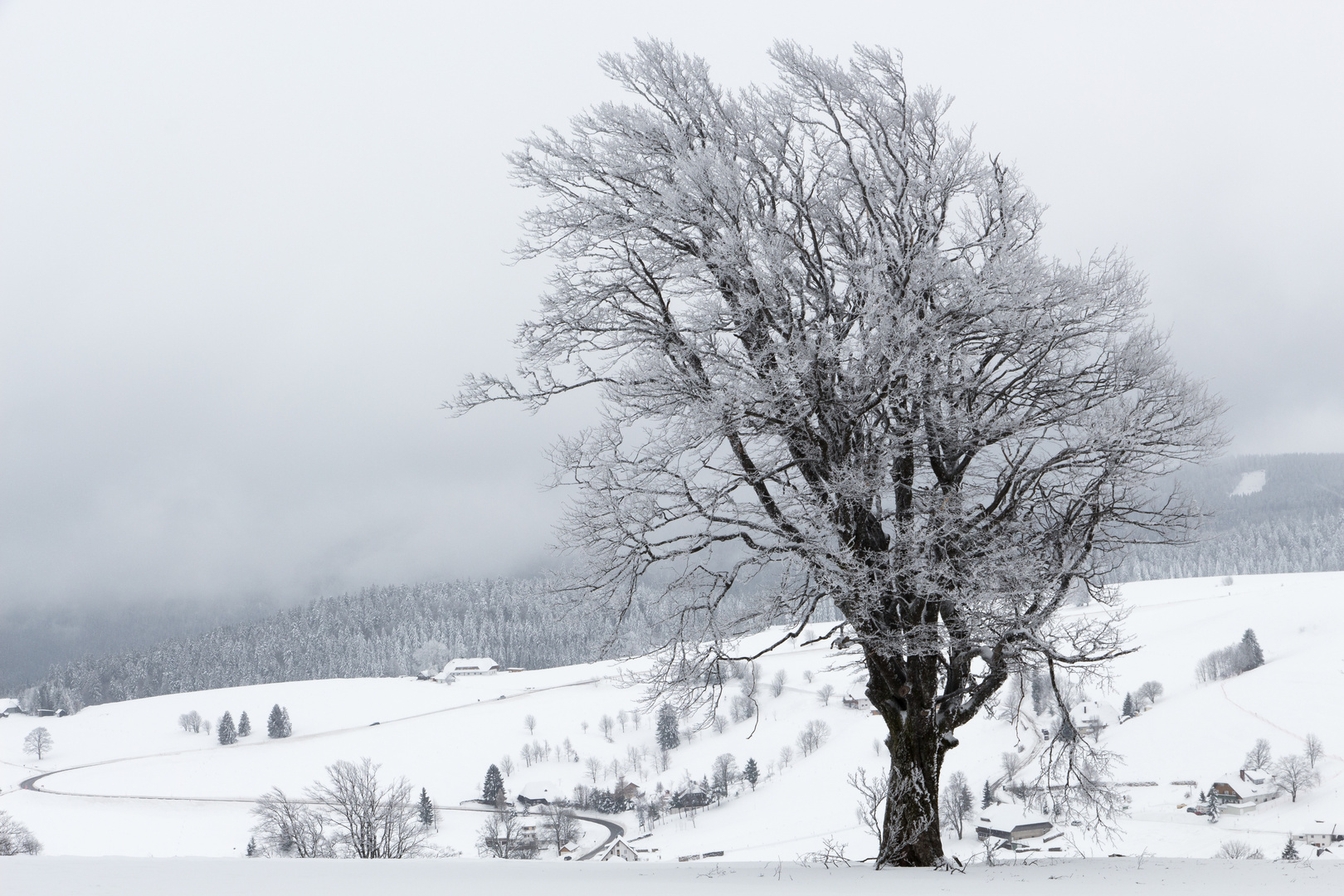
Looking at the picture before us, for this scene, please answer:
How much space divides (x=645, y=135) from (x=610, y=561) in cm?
483

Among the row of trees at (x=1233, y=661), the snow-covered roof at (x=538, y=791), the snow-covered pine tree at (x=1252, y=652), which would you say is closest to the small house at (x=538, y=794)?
the snow-covered roof at (x=538, y=791)

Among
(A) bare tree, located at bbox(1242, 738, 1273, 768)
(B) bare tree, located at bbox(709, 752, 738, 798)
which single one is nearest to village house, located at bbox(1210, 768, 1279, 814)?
(A) bare tree, located at bbox(1242, 738, 1273, 768)

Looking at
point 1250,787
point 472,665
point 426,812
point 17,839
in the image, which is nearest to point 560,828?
point 426,812

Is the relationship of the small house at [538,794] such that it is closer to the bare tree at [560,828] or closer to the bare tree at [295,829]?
the bare tree at [560,828]

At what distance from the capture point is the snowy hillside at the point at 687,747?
5712 centimetres

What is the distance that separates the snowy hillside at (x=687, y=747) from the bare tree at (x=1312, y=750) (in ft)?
2.31

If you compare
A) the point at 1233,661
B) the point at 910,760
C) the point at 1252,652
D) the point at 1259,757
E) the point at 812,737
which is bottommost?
the point at 812,737

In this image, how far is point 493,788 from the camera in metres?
72.9

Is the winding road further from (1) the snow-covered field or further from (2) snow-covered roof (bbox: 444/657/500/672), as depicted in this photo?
(2) snow-covered roof (bbox: 444/657/500/672)

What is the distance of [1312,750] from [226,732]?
107980 mm

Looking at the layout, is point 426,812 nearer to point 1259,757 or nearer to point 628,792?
point 628,792

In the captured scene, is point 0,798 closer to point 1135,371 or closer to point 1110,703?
point 1135,371

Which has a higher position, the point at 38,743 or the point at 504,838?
the point at 38,743

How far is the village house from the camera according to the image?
180ft
